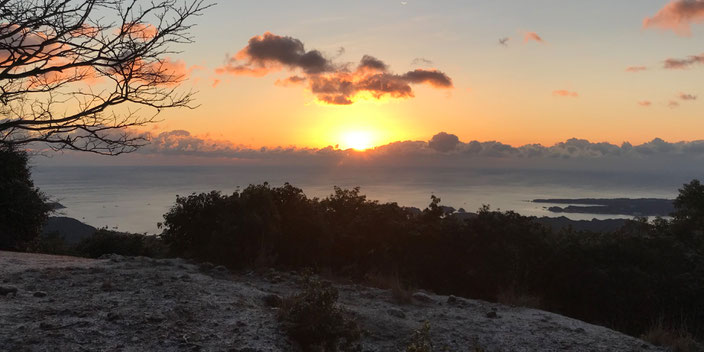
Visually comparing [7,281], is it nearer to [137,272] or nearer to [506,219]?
[137,272]

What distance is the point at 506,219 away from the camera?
45.3 ft

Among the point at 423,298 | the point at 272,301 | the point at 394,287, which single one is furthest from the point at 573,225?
the point at 272,301

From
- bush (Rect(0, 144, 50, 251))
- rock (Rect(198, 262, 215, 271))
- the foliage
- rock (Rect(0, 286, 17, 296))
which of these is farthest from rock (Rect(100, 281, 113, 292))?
bush (Rect(0, 144, 50, 251))

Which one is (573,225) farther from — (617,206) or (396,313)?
(617,206)

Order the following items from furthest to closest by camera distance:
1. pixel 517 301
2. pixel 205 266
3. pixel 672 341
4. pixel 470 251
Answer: pixel 470 251 → pixel 205 266 → pixel 517 301 → pixel 672 341

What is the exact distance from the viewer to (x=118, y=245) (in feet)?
55.9

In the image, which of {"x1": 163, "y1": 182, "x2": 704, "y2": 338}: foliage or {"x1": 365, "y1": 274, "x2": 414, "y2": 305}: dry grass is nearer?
{"x1": 365, "y1": 274, "x2": 414, "y2": 305}: dry grass

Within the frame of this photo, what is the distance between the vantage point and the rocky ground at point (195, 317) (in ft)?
18.0

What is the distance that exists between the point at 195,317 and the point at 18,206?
13.9m

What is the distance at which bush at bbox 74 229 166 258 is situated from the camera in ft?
55.0

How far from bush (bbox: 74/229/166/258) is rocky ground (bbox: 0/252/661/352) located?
21.6 ft

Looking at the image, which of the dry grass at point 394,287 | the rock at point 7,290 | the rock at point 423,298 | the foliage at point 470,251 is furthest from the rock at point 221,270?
the rock at point 423,298

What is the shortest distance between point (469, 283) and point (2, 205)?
1694 centimetres

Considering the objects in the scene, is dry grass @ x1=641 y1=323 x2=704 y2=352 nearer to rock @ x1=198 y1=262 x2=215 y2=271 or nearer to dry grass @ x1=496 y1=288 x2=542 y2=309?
dry grass @ x1=496 y1=288 x2=542 y2=309
